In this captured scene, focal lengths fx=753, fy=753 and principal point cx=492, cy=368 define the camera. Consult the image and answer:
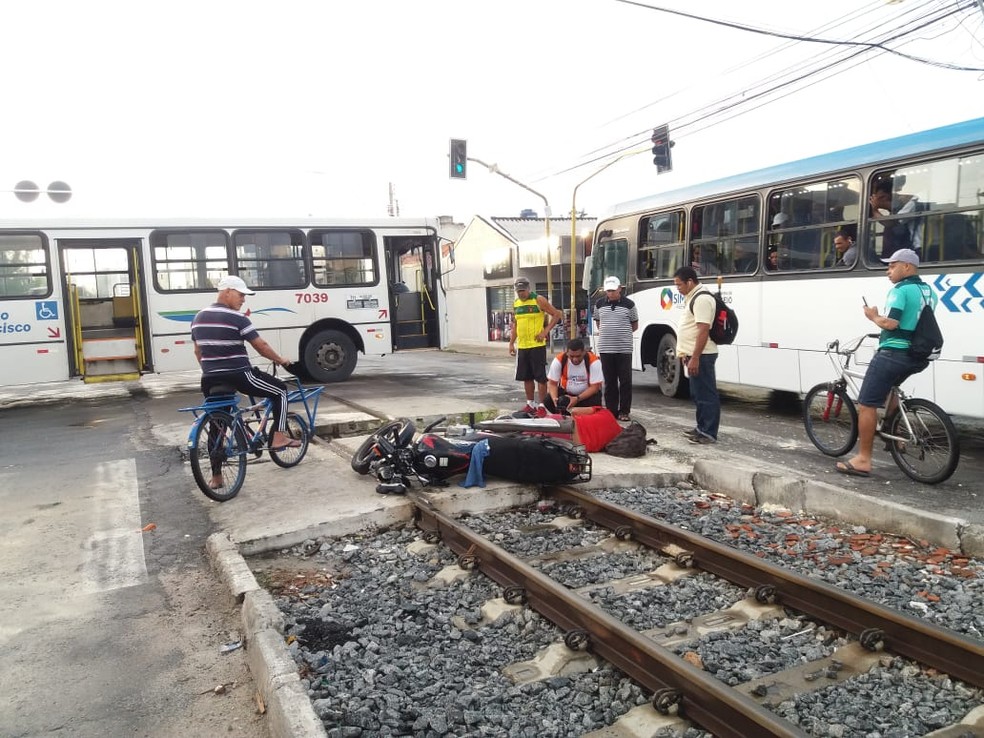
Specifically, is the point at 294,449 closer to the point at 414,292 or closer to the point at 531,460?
the point at 531,460

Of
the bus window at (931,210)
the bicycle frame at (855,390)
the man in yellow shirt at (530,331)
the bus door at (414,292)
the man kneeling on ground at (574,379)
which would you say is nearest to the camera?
the bicycle frame at (855,390)

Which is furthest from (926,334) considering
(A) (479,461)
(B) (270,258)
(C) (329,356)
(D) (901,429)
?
(B) (270,258)

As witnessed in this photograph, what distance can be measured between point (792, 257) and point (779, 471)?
3.63 m

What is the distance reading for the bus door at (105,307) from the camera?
12875 millimetres

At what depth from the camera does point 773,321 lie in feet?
31.6

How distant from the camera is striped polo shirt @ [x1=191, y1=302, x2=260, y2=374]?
241 inches

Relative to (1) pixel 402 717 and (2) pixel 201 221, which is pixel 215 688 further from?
(2) pixel 201 221

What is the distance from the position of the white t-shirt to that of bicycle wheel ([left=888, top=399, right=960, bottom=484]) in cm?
290

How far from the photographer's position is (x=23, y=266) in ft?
41.3

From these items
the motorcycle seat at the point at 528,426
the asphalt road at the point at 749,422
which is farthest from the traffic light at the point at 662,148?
the motorcycle seat at the point at 528,426

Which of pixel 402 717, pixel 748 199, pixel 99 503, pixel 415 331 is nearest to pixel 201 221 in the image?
pixel 415 331

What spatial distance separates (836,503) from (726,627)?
209cm

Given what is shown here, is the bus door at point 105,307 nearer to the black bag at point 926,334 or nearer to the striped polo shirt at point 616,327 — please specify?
the striped polo shirt at point 616,327

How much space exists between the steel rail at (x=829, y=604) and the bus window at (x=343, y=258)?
10501 mm
